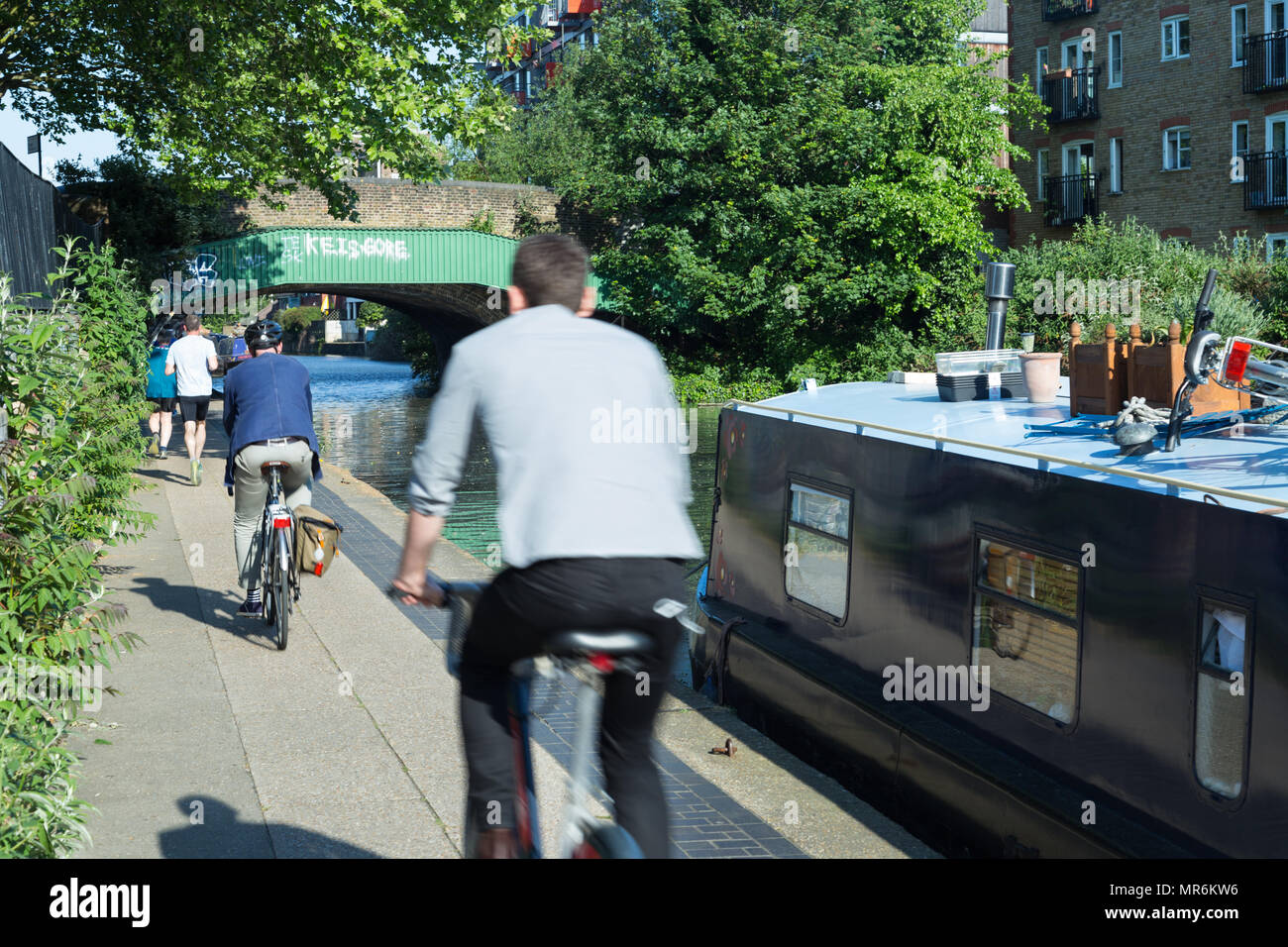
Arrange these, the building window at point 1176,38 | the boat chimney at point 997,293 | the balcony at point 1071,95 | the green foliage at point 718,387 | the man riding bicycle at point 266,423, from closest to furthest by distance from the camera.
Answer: the man riding bicycle at point 266,423 < the boat chimney at point 997,293 < the building window at point 1176,38 < the balcony at point 1071,95 < the green foliage at point 718,387

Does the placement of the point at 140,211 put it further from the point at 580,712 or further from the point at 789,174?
the point at 580,712

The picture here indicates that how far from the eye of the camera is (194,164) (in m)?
21.5

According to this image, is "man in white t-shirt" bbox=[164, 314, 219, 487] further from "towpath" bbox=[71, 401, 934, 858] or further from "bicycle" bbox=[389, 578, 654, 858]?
"bicycle" bbox=[389, 578, 654, 858]

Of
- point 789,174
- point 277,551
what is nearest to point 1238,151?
point 789,174

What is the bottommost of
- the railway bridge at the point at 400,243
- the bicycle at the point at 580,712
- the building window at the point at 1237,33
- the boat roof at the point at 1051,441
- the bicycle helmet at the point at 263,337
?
the bicycle at the point at 580,712

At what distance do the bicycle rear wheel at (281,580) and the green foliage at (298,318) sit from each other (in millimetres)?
85462

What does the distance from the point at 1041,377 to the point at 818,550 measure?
162cm

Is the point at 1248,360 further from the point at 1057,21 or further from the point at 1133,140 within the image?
the point at 1057,21

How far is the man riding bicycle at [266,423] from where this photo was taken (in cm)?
779

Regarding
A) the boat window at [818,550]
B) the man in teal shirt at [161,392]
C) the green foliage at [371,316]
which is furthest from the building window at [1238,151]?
the green foliage at [371,316]

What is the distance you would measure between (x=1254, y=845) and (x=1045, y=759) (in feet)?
4.18

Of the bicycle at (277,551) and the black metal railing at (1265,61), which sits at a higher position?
the black metal railing at (1265,61)

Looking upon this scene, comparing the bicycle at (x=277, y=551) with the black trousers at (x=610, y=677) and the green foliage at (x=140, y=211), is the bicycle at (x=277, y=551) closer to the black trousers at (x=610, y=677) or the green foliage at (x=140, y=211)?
the black trousers at (x=610, y=677)

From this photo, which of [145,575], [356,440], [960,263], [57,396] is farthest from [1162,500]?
[960,263]
